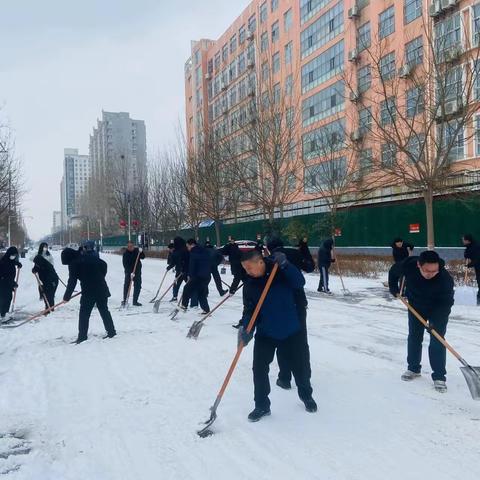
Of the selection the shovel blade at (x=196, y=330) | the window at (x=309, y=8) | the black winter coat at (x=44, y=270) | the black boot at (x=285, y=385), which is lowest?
the black boot at (x=285, y=385)

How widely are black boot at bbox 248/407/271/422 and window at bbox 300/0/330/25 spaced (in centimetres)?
3583

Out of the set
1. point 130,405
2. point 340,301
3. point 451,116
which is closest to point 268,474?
point 130,405

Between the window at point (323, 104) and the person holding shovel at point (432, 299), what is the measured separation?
28.4 meters

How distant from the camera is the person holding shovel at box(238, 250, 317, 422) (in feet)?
14.5

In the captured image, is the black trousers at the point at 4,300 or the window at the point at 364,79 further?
the window at the point at 364,79

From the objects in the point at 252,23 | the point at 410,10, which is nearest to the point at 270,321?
the point at 410,10

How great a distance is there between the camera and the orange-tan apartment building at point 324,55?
846 inches

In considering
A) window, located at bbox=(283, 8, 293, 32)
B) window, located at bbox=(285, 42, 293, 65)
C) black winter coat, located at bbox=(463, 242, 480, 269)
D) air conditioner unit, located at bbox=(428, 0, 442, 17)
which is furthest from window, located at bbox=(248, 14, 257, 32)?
black winter coat, located at bbox=(463, 242, 480, 269)

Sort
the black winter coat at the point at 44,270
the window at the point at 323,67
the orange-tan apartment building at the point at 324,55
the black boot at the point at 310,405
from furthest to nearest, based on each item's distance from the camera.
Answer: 1. the window at the point at 323,67
2. the orange-tan apartment building at the point at 324,55
3. the black winter coat at the point at 44,270
4. the black boot at the point at 310,405

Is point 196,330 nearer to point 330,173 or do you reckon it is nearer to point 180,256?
point 180,256

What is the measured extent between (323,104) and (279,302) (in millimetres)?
Answer: 32215

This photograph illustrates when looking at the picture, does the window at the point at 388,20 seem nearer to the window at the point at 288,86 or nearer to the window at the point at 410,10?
the window at the point at 410,10

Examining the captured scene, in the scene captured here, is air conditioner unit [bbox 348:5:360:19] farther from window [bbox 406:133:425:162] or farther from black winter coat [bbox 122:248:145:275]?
black winter coat [bbox 122:248:145:275]

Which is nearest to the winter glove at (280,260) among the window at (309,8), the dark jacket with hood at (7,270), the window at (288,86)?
the dark jacket with hood at (7,270)
